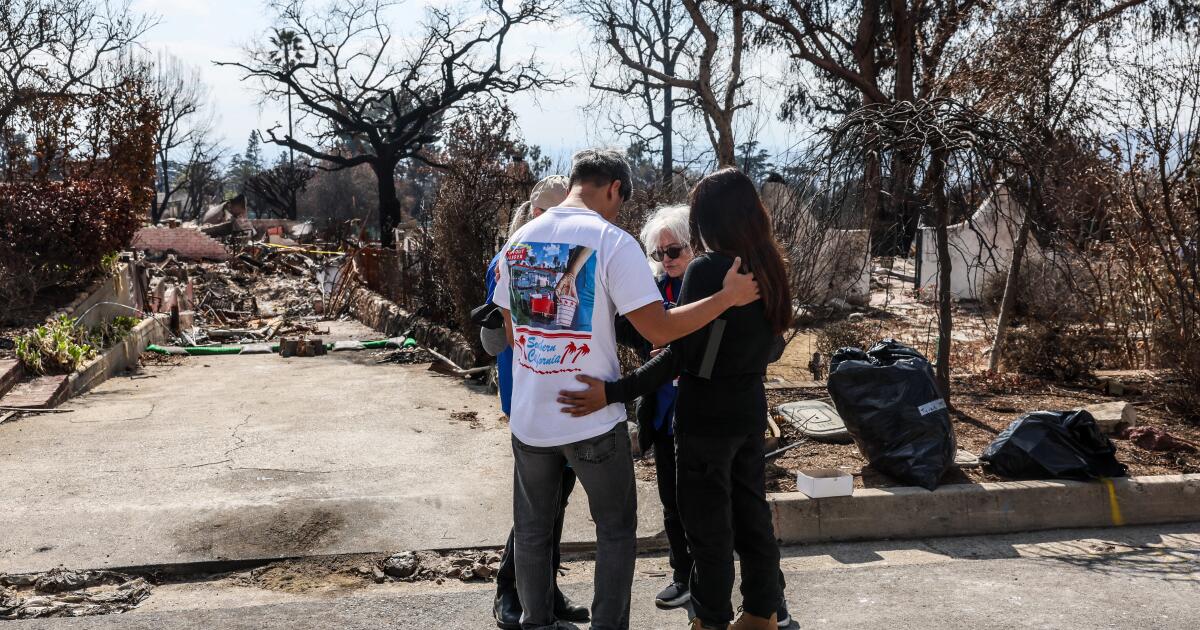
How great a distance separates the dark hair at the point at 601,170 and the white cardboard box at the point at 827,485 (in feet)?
7.17

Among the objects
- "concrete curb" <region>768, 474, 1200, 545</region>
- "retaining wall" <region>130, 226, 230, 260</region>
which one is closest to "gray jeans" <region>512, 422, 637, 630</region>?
"concrete curb" <region>768, 474, 1200, 545</region>

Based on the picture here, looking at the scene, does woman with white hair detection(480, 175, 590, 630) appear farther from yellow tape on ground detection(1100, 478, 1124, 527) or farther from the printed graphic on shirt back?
yellow tape on ground detection(1100, 478, 1124, 527)

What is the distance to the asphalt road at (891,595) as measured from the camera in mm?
3791

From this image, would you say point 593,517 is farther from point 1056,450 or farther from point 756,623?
point 1056,450

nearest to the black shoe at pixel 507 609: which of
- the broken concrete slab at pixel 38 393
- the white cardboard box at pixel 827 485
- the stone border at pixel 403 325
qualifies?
the white cardboard box at pixel 827 485

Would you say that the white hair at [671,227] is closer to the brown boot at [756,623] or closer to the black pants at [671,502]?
the black pants at [671,502]

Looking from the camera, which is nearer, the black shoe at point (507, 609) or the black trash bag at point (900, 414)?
the black shoe at point (507, 609)

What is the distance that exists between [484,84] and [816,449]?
2669 cm

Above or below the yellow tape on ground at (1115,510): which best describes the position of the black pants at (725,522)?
above

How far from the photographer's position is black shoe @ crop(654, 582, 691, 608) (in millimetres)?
3957

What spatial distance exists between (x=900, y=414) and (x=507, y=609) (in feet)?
7.80

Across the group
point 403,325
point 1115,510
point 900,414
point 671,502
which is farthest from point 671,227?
point 403,325

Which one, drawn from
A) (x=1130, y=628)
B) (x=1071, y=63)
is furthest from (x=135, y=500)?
(x=1071, y=63)

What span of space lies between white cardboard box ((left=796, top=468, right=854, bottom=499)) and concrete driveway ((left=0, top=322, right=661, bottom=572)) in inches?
30.3
